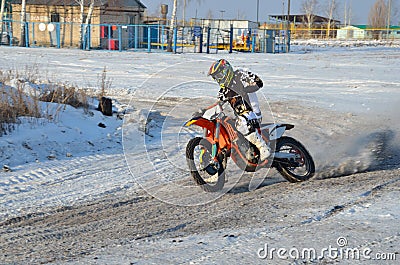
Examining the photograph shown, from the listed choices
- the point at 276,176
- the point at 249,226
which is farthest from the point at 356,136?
the point at 249,226

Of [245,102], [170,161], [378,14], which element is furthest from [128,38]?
[378,14]

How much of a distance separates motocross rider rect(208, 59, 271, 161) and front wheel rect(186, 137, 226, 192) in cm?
46

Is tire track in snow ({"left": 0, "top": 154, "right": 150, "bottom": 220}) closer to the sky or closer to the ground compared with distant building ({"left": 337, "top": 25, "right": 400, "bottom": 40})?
closer to the ground

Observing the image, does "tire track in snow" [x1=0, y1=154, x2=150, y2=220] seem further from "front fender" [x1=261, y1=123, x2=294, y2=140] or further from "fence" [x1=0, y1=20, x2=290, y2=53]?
"fence" [x1=0, y1=20, x2=290, y2=53]

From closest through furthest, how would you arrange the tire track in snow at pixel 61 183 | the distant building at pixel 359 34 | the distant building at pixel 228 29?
1. the tire track in snow at pixel 61 183
2. the distant building at pixel 228 29
3. the distant building at pixel 359 34

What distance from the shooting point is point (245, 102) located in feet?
22.2

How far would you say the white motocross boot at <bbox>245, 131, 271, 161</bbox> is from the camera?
6.74 metres

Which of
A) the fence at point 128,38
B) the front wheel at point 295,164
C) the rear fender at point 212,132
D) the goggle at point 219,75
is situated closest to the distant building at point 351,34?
the fence at point 128,38

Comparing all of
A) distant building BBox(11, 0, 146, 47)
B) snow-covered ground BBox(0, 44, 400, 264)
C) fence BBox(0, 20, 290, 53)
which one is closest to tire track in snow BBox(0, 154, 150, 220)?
snow-covered ground BBox(0, 44, 400, 264)

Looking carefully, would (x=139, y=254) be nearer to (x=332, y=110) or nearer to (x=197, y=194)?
(x=197, y=194)

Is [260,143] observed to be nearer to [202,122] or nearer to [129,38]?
[202,122]

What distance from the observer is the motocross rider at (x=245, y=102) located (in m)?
6.66

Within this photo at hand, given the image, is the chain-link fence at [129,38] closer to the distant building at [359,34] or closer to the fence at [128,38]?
the fence at [128,38]

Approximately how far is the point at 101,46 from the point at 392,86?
106 ft
